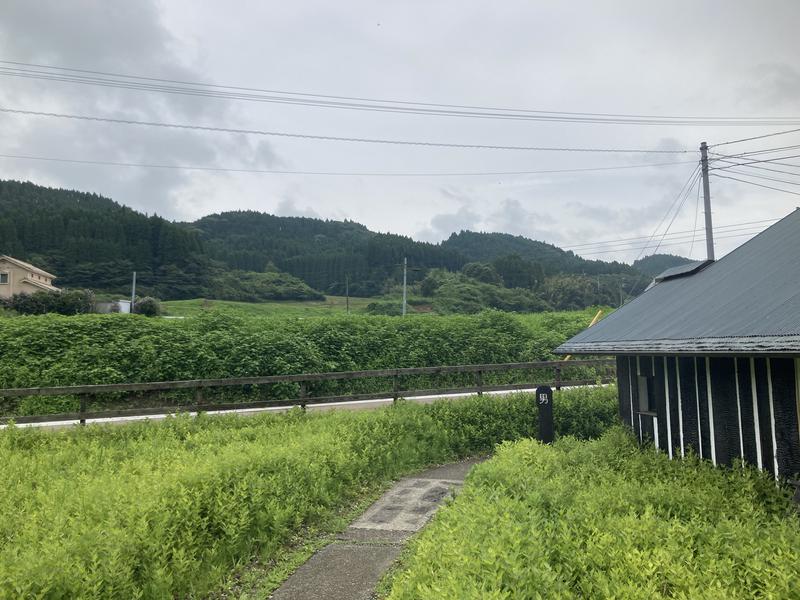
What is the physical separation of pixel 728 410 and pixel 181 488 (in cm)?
725

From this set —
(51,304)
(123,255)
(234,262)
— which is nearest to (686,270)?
(51,304)

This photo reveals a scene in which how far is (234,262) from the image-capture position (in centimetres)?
10056

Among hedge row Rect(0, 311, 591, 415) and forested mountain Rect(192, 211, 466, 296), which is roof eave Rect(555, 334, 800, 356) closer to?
hedge row Rect(0, 311, 591, 415)

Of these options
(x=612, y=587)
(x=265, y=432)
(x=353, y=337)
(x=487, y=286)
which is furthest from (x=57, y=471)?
(x=487, y=286)

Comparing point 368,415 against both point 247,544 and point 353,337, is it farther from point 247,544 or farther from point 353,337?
point 353,337

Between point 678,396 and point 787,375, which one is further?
point 678,396

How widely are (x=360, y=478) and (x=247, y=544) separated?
3.28 metres

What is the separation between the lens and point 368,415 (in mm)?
11875

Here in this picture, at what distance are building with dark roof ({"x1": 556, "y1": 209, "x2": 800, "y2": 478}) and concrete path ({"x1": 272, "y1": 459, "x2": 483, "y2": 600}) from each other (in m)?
3.91

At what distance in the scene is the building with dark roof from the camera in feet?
20.1

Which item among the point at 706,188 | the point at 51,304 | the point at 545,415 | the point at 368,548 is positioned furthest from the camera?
the point at 51,304

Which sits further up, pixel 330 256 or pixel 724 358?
pixel 330 256

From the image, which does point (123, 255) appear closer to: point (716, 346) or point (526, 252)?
point (526, 252)

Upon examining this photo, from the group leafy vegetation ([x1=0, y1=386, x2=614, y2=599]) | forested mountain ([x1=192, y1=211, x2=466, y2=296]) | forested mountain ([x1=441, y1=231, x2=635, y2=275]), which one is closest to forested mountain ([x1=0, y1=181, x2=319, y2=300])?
forested mountain ([x1=192, y1=211, x2=466, y2=296])
